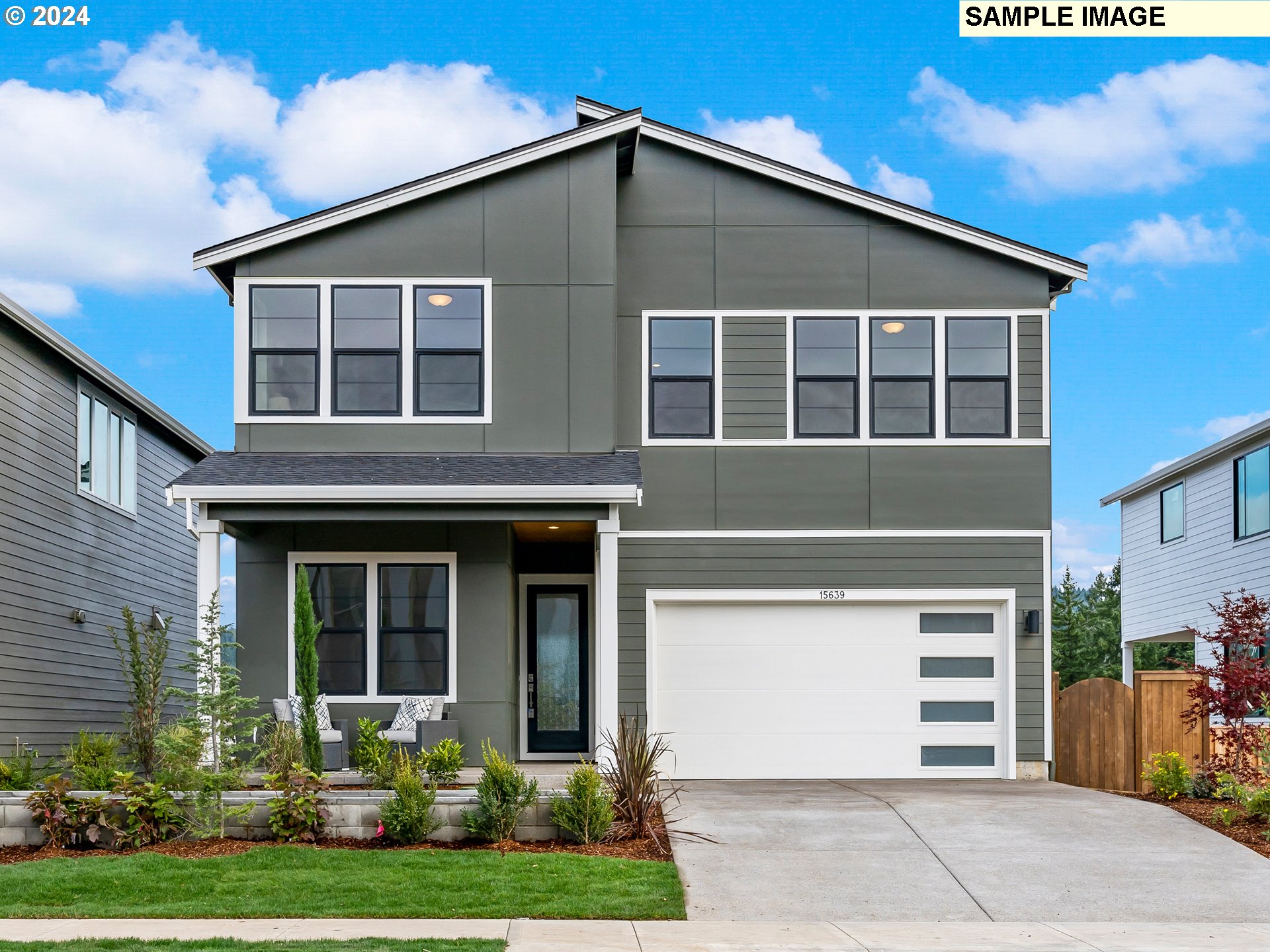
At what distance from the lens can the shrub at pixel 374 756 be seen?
11.0 m

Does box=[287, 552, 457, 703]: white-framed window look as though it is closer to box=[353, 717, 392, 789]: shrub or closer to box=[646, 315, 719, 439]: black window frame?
box=[353, 717, 392, 789]: shrub

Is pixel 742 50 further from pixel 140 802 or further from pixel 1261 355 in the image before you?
pixel 140 802

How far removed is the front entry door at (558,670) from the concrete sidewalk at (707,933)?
25.6 feet

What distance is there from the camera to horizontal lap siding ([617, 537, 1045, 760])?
14.8 m

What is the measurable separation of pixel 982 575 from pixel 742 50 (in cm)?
3148

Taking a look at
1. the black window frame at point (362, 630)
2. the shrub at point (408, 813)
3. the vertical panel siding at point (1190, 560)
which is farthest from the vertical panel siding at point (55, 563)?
the vertical panel siding at point (1190, 560)

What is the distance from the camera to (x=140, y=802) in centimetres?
1020

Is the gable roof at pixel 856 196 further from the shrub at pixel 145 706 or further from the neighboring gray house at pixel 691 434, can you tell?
the shrub at pixel 145 706

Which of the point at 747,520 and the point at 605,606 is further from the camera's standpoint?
the point at 747,520

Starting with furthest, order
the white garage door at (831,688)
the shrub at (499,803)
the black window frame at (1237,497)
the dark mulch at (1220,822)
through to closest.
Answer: the black window frame at (1237,497)
the white garage door at (831,688)
the dark mulch at (1220,822)
the shrub at (499,803)

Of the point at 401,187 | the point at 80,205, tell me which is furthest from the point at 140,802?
the point at 80,205

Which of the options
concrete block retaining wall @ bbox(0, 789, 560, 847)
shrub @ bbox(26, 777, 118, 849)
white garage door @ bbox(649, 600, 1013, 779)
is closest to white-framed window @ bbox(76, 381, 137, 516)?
concrete block retaining wall @ bbox(0, 789, 560, 847)

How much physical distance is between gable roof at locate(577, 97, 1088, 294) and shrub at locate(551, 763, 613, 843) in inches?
316

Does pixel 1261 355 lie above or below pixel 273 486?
above
